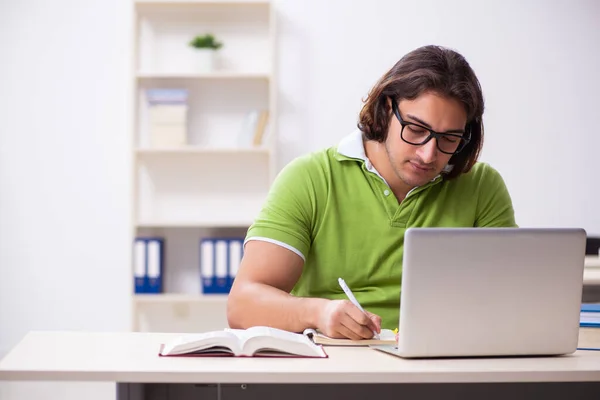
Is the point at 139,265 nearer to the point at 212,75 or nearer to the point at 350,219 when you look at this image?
the point at 212,75

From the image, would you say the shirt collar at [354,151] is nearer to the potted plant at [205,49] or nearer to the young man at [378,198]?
the young man at [378,198]

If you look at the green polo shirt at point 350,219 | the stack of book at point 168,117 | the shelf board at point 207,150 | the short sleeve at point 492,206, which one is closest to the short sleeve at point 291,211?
the green polo shirt at point 350,219

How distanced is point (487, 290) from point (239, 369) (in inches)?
17.1

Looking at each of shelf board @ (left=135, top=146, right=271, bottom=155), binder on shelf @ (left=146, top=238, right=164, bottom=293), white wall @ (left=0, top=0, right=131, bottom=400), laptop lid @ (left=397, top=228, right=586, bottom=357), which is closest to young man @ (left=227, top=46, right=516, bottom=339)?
laptop lid @ (left=397, top=228, right=586, bottom=357)

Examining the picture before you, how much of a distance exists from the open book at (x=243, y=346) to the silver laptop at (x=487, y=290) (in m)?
0.17

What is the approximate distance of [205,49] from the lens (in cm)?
392

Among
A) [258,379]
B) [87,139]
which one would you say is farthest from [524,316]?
[87,139]

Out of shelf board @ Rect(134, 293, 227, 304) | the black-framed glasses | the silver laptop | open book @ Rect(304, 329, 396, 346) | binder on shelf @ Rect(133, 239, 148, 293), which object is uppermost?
the black-framed glasses

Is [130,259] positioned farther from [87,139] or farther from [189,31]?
[189,31]

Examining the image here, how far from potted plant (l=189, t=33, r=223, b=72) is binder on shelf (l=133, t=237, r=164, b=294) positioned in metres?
0.91

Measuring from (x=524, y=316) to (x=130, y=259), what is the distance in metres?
2.95

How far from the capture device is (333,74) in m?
4.09

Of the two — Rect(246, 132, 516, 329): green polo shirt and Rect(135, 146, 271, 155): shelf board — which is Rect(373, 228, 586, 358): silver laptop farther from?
Rect(135, 146, 271, 155): shelf board

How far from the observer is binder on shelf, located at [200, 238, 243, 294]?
12.6ft
